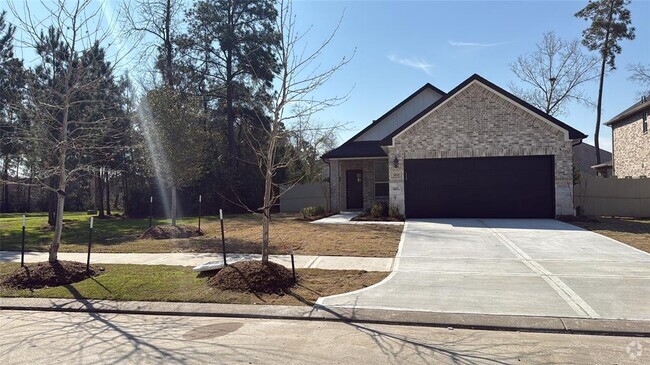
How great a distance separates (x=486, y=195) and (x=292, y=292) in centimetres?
1191

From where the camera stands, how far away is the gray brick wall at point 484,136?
15.9m

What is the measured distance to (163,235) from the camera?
46.0 feet

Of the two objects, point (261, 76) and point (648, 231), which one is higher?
point (261, 76)

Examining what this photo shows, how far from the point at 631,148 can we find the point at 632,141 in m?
0.43

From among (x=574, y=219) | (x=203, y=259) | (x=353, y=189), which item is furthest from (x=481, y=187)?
(x=203, y=259)

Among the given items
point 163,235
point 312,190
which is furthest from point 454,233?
point 312,190

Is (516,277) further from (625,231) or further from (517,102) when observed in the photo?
(517,102)

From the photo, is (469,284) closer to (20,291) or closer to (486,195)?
(20,291)

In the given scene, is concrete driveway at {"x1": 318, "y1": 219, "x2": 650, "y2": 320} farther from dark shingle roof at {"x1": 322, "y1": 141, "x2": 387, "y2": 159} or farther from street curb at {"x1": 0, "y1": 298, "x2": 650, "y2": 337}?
dark shingle roof at {"x1": 322, "y1": 141, "x2": 387, "y2": 159}

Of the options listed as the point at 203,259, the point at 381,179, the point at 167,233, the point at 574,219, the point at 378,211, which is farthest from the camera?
the point at 381,179

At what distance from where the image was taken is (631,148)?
1027 inches

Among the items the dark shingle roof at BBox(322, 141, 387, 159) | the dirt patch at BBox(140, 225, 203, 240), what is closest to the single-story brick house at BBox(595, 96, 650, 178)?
the dark shingle roof at BBox(322, 141, 387, 159)

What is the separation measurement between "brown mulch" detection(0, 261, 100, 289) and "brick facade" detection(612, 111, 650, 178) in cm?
2708

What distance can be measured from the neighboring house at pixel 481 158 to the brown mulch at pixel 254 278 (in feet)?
34.8
